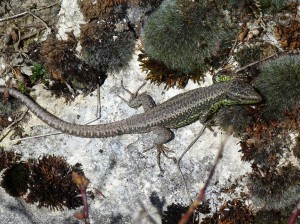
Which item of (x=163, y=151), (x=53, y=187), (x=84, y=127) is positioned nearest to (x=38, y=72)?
(x=84, y=127)

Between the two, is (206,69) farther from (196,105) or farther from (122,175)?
(122,175)

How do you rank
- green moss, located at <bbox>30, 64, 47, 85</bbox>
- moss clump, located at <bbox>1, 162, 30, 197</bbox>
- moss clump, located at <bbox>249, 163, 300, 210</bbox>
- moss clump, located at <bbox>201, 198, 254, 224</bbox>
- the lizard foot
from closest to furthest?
1. moss clump, located at <bbox>249, 163, 300, 210</bbox>
2. moss clump, located at <bbox>201, 198, 254, 224</bbox>
3. moss clump, located at <bbox>1, 162, 30, 197</bbox>
4. the lizard foot
5. green moss, located at <bbox>30, 64, 47, 85</bbox>

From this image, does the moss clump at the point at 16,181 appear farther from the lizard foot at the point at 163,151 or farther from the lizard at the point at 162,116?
the lizard foot at the point at 163,151

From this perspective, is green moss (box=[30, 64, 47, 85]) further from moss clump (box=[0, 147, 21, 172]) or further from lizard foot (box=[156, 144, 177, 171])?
lizard foot (box=[156, 144, 177, 171])

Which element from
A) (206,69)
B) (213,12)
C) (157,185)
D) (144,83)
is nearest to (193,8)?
(213,12)

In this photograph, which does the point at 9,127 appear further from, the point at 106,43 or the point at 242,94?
the point at 242,94

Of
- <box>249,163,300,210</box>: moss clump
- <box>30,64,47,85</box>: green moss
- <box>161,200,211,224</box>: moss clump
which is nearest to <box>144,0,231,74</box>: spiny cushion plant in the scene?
<box>30,64,47,85</box>: green moss

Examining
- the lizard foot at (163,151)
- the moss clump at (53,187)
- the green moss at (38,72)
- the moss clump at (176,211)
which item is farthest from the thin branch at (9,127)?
the moss clump at (176,211)
